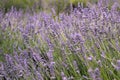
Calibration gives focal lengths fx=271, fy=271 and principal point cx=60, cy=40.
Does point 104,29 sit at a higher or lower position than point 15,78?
higher

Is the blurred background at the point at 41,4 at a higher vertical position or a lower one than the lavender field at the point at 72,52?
higher

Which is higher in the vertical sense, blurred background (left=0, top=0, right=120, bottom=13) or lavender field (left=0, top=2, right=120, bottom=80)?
blurred background (left=0, top=0, right=120, bottom=13)

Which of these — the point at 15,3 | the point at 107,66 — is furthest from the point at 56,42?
the point at 15,3

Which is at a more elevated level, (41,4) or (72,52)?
(41,4)

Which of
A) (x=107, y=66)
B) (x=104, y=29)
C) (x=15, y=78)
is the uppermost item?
(x=104, y=29)

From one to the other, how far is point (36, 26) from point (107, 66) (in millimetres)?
1481

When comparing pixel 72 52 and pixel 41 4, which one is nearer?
pixel 72 52

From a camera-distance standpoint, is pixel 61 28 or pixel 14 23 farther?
pixel 14 23

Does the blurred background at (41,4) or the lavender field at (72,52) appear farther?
the blurred background at (41,4)

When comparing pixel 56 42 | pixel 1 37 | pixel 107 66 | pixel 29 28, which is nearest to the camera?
pixel 107 66

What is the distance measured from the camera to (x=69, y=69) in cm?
206

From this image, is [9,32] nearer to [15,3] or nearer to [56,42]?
[56,42]

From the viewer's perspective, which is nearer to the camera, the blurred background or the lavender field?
the lavender field

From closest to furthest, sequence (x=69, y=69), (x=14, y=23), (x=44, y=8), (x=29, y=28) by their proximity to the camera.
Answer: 1. (x=69, y=69)
2. (x=29, y=28)
3. (x=14, y=23)
4. (x=44, y=8)
